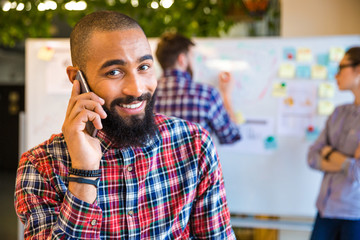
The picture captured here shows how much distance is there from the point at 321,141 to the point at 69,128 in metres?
1.70

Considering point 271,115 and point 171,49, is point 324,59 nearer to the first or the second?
point 271,115

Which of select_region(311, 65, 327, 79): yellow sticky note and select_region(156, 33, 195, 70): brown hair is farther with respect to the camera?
select_region(311, 65, 327, 79): yellow sticky note

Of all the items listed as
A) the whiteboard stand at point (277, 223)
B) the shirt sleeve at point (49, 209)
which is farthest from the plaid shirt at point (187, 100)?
the shirt sleeve at point (49, 209)

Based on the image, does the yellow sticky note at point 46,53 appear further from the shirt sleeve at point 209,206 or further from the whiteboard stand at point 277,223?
the shirt sleeve at point 209,206

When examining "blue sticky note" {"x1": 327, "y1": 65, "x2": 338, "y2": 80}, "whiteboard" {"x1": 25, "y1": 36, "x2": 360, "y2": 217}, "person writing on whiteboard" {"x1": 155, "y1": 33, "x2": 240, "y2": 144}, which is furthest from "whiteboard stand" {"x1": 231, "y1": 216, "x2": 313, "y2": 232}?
"blue sticky note" {"x1": 327, "y1": 65, "x2": 338, "y2": 80}

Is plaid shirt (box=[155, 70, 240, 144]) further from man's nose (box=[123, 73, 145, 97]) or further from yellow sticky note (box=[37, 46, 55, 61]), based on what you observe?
man's nose (box=[123, 73, 145, 97])

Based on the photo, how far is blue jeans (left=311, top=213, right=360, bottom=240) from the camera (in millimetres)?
1894

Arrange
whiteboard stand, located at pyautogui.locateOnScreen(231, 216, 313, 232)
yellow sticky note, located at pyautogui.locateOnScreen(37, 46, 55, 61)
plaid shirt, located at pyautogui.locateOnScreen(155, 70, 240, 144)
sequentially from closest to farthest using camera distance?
1. plaid shirt, located at pyautogui.locateOnScreen(155, 70, 240, 144)
2. whiteboard stand, located at pyautogui.locateOnScreen(231, 216, 313, 232)
3. yellow sticky note, located at pyautogui.locateOnScreen(37, 46, 55, 61)

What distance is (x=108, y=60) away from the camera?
0.86 m

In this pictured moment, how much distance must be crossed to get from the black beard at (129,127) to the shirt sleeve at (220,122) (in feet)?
4.07

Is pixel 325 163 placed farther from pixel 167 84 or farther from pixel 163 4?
pixel 163 4

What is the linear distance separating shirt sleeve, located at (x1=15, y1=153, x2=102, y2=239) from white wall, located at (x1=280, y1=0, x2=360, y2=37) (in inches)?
99.8

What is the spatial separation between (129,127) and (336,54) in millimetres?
2071

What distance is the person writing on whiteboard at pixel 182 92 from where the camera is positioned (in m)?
2.14
